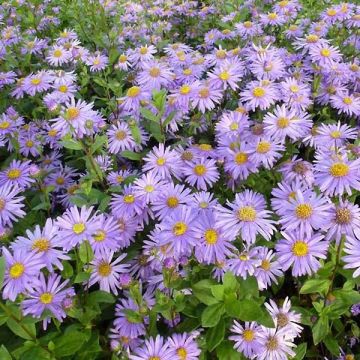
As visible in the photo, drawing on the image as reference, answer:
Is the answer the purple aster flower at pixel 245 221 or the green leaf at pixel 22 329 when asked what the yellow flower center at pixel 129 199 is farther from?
the green leaf at pixel 22 329

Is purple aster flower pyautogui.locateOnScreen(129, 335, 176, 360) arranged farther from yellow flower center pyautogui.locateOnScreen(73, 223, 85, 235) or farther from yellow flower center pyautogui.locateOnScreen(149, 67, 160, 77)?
yellow flower center pyautogui.locateOnScreen(149, 67, 160, 77)

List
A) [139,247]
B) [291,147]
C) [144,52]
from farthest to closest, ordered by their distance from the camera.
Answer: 1. [144,52]
2. [291,147]
3. [139,247]

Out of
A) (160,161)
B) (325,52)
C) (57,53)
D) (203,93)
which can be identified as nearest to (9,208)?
(160,161)

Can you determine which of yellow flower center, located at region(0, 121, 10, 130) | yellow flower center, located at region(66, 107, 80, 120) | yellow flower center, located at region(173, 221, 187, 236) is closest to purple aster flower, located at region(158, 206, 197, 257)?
yellow flower center, located at region(173, 221, 187, 236)

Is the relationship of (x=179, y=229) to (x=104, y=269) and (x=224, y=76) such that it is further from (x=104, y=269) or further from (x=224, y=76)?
(x=224, y=76)

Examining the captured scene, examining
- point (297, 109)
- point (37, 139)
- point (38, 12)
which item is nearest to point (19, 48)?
point (38, 12)

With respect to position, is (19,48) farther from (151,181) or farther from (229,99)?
(151,181)
